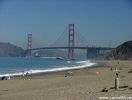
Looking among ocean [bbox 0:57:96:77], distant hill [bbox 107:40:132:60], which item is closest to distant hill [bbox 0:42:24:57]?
distant hill [bbox 107:40:132:60]

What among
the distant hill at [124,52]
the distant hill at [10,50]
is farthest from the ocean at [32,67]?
the distant hill at [10,50]

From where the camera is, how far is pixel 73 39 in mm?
76438

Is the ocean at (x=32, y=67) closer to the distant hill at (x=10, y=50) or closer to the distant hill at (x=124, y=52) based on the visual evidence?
the distant hill at (x=124, y=52)

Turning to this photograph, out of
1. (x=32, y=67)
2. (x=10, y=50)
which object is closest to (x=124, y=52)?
(x=32, y=67)

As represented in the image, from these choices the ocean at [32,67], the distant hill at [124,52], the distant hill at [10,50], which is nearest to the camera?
the ocean at [32,67]

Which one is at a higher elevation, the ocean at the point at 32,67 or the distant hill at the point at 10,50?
the distant hill at the point at 10,50

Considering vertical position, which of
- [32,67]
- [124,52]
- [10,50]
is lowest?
[32,67]

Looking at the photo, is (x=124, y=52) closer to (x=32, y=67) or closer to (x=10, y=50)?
(x=32, y=67)

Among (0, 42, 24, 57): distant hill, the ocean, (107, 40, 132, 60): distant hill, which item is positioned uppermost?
(0, 42, 24, 57): distant hill

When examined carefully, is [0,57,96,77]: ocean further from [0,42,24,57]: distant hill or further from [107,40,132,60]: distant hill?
[0,42,24,57]: distant hill

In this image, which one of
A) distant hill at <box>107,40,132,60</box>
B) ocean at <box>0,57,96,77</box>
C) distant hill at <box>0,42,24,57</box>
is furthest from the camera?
distant hill at <box>0,42,24,57</box>

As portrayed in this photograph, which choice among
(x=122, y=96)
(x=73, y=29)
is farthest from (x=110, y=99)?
(x=73, y=29)

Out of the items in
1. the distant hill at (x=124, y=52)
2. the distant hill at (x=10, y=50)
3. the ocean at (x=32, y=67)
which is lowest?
the ocean at (x=32, y=67)

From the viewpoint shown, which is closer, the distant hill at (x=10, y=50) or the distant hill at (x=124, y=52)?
the distant hill at (x=124, y=52)
